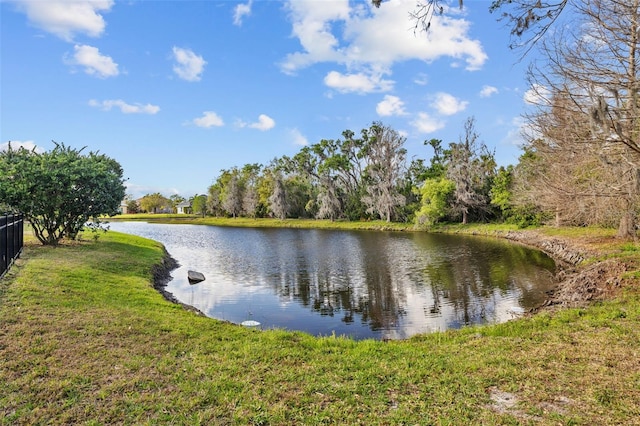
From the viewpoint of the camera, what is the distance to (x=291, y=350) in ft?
21.4

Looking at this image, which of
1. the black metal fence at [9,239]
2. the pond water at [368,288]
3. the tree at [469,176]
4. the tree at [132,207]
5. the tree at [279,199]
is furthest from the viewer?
the tree at [132,207]

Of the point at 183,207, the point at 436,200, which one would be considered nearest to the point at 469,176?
the point at 436,200

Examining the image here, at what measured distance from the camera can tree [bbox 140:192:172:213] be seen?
381ft

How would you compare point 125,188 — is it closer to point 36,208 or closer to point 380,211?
point 36,208

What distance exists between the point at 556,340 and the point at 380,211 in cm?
4383

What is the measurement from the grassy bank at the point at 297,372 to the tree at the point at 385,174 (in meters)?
40.8

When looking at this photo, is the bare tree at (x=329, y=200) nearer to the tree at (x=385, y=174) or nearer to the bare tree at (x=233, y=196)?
the tree at (x=385, y=174)

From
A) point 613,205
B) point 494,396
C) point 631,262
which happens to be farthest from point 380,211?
point 494,396

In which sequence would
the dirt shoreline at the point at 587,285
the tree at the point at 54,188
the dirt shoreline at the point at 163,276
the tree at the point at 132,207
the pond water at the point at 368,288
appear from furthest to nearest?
the tree at the point at 132,207 < the tree at the point at 54,188 < the dirt shoreline at the point at 163,276 < the pond water at the point at 368,288 < the dirt shoreline at the point at 587,285

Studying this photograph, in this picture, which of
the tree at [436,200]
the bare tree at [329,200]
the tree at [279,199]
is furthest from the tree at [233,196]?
the tree at [436,200]

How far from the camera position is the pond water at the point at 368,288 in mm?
11188

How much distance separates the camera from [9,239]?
1130cm

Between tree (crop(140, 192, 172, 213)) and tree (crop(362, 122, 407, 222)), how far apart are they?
282 feet

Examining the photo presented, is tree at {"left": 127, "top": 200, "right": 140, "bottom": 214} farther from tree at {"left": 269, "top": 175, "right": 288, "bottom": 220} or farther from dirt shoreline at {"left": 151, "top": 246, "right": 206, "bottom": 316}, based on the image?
dirt shoreline at {"left": 151, "top": 246, "right": 206, "bottom": 316}
